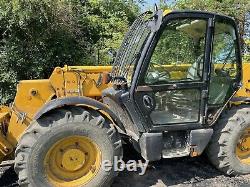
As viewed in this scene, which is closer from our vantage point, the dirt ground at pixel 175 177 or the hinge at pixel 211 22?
the hinge at pixel 211 22

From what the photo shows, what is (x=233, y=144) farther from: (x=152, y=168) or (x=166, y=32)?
(x=166, y=32)

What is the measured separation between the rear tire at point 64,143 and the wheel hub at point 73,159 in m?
0.03

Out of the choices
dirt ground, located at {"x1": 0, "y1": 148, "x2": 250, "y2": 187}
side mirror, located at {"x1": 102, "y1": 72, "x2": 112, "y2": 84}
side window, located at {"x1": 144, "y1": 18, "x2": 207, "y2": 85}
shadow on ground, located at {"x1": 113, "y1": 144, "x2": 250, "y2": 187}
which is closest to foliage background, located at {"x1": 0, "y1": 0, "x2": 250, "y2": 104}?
side mirror, located at {"x1": 102, "y1": 72, "x2": 112, "y2": 84}

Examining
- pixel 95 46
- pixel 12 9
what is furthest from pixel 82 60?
pixel 12 9

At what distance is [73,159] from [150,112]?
1.19m

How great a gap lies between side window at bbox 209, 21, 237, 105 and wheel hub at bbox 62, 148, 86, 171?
1969 millimetres

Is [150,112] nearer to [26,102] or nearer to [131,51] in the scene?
[131,51]

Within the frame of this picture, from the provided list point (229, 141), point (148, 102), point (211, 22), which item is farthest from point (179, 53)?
point (229, 141)

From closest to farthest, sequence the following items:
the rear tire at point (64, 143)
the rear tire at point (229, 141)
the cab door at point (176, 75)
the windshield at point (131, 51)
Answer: the rear tire at point (64, 143), the cab door at point (176, 75), the windshield at point (131, 51), the rear tire at point (229, 141)

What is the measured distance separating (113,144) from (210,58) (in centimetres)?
177

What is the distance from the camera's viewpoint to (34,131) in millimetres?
4387

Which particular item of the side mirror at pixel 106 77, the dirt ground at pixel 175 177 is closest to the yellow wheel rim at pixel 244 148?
the dirt ground at pixel 175 177

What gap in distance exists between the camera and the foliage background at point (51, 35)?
1005 cm

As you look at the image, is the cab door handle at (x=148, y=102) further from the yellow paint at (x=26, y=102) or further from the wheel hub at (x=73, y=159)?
the yellow paint at (x=26, y=102)
